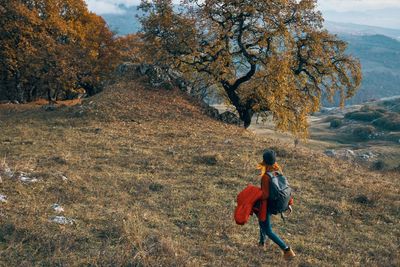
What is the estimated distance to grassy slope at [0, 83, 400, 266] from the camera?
31.7 ft

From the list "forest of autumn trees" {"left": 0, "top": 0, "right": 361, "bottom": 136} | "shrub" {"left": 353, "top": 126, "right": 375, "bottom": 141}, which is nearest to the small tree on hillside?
"forest of autumn trees" {"left": 0, "top": 0, "right": 361, "bottom": 136}

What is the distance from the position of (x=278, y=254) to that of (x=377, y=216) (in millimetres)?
5277

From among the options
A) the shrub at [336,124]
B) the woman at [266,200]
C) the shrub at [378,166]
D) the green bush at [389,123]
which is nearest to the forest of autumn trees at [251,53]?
the shrub at [378,166]

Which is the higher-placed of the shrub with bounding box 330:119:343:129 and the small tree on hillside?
the small tree on hillside

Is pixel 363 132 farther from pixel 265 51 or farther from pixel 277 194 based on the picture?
pixel 277 194

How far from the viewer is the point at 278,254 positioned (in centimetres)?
1024

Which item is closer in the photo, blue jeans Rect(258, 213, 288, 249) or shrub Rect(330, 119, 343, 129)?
blue jeans Rect(258, 213, 288, 249)

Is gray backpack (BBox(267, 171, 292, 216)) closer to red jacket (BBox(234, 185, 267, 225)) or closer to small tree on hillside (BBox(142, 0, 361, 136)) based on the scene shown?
red jacket (BBox(234, 185, 267, 225))

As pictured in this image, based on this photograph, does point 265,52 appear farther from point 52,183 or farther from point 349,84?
point 52,183

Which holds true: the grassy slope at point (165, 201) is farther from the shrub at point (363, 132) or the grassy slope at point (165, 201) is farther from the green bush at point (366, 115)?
the green bush at point (366, 115)

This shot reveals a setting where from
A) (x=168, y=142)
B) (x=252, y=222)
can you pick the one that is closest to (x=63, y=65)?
(x=168, y=142)

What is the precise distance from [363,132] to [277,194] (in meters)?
115

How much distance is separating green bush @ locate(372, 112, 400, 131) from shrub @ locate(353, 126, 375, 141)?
773cm

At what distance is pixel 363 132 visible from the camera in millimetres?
115562
